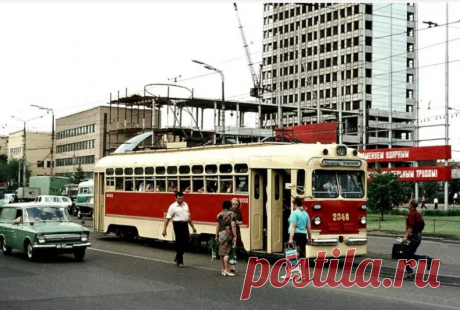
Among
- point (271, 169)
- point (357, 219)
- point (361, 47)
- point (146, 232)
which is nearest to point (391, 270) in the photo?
point (357, 219)

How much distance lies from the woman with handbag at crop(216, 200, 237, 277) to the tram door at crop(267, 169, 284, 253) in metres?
2.41

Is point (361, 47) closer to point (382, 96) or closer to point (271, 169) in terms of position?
point (382, 96)

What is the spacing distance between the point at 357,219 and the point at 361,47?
85729mm

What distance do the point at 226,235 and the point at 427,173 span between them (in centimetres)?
4055

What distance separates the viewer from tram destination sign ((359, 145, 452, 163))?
2025 inches

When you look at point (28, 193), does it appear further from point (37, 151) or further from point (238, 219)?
point (37, 151)

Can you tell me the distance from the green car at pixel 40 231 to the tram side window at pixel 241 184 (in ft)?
13.1

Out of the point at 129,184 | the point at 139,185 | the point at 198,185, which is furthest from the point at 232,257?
the point at 129,184

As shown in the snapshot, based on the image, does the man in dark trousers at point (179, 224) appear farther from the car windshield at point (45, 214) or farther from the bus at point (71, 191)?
the bus at point (71, 191)

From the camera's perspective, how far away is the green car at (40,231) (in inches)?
640

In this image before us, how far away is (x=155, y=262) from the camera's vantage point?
16578 millimetres

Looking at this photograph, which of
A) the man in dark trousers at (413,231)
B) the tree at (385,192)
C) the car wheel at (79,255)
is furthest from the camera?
the tree at (385,192)

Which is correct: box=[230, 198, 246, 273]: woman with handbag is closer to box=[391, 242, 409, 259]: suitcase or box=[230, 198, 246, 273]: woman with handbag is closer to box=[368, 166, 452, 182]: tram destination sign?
box=[391, 242, 409, 259]: suitcase

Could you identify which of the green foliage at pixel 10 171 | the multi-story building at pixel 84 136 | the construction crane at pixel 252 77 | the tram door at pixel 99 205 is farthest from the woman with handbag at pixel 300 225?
the green foliage at pixel 10 171
